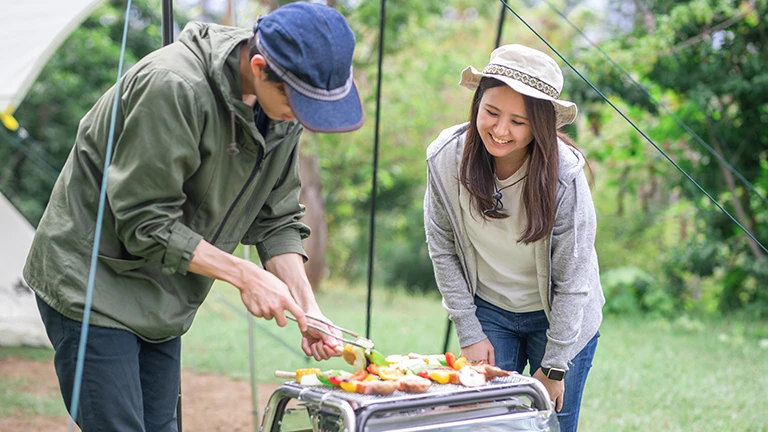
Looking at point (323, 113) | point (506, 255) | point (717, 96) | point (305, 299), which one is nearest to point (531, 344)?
point (506, 255)

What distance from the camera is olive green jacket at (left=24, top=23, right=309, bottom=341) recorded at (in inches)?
70.0

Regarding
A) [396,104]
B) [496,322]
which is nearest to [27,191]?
[396,104]

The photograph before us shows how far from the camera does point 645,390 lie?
4.87 m

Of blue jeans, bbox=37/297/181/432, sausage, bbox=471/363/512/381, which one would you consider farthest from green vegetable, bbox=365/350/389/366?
blue jeans, bbox=37/297/181/432

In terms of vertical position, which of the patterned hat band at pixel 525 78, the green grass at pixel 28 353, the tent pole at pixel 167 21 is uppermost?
the tent pole at pixel 167 21

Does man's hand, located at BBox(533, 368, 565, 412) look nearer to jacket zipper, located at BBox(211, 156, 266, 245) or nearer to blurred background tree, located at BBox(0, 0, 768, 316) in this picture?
jacket zipper, located at BBox(211, 156, 266, 245)

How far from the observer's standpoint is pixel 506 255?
2.47 m

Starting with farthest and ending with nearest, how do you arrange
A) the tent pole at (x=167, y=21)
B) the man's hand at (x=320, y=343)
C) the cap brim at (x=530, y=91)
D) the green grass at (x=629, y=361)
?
the green grass at (x=629, y=361), the tent pole at (x=167, y=21), the cap brim at (x=530, y=91), the man's hand at (x=320, y=343)

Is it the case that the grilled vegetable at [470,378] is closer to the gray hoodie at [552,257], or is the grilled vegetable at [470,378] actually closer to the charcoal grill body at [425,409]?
the charcoal grill body at [425,409]

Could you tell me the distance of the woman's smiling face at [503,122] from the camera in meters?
2.29

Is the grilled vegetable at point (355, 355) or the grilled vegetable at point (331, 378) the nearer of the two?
the grilled vegetable at point (331, 378)

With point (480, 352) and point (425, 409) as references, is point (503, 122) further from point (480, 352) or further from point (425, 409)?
point (425, 409)

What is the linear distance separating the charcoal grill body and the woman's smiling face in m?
0.63

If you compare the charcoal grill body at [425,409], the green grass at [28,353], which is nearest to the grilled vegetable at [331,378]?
the charcoal grill body at [425,409]
